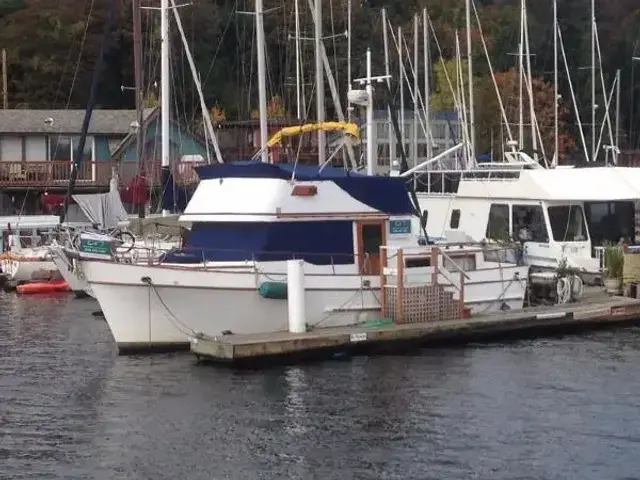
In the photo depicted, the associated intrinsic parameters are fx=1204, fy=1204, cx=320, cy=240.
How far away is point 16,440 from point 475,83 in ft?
181

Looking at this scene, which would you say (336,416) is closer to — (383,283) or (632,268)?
(383,283)

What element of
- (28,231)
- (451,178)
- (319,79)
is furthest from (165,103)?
(28,231)

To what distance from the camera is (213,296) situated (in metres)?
24.2

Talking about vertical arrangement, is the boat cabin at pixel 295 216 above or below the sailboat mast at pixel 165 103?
below

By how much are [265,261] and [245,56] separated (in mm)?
48587

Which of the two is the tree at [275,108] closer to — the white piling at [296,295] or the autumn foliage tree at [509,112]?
the autumn foliage tree at [509,112]

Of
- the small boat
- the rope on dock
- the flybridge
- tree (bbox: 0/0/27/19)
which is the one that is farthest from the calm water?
tree (bbox: 0/0/27/19)

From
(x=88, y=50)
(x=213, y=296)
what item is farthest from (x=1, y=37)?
(x=213, y=296)

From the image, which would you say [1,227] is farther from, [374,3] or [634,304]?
[374,3]

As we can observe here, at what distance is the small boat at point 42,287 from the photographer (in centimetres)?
4042

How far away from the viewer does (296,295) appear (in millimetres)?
23500

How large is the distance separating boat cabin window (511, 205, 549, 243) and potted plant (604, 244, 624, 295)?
2.04 m

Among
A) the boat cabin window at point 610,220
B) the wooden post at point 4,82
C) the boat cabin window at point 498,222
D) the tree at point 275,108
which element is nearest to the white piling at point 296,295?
the boat cabin window at point 498,222

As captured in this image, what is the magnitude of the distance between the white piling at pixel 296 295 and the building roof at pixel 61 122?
29825 mm
